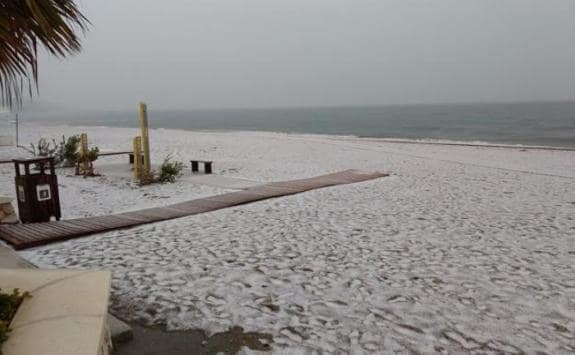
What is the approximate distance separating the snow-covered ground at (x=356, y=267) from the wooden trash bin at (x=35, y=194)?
41.8 inches

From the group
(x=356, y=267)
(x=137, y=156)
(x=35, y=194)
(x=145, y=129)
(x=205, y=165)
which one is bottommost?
(x=356, y=267)

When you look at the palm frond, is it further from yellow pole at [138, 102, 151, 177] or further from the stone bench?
the stone bench

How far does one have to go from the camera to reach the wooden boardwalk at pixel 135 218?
6557 mm

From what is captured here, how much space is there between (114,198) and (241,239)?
16.0 ft

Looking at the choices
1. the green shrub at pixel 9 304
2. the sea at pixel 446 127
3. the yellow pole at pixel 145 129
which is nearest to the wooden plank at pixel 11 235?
the green shrub at pixel 9 304

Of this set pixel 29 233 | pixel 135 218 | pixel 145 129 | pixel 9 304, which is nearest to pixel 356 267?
pixel 9 304

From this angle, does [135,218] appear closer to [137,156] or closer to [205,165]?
[137,156]

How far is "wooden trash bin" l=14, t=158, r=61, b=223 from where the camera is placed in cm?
739

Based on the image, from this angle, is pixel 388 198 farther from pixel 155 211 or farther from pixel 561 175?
pixel 561 175

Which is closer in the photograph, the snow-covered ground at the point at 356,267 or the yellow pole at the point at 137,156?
the snow-covered ground at the point at 356,267

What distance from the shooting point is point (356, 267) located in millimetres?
5570

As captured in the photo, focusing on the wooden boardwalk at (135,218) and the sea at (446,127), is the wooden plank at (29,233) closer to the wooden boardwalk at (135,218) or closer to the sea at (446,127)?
the wooden boardwalk at (135,218)

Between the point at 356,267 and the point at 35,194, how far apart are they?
5.66m

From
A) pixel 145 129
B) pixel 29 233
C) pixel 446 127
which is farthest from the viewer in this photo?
pixel 446 127
